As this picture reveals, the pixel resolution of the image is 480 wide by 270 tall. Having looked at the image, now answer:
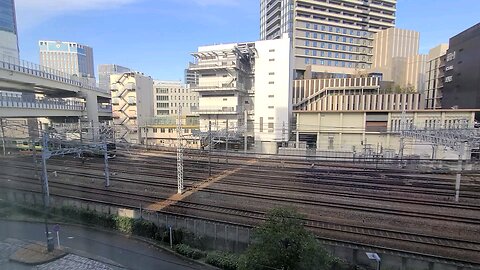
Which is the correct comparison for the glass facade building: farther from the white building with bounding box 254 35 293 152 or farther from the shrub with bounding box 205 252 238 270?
the white building with bounding box 254 35 293 152

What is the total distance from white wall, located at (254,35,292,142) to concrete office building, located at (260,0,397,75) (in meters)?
13.5

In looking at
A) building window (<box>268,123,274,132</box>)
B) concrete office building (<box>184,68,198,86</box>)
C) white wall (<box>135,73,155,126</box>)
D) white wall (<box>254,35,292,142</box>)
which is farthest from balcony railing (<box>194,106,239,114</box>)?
white wall (<box>135,73,155,126</box>)

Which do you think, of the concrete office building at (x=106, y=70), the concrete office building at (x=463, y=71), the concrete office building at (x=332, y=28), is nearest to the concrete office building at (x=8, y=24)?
the concrete office building at (x=106, y=70)

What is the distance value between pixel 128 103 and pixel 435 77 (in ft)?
110

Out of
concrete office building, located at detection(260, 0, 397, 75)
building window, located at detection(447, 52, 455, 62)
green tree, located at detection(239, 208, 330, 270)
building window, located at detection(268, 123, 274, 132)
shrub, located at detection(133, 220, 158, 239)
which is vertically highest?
concrete office building, located at detection(260, 0, 397, 75)

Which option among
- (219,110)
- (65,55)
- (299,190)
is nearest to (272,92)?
(219,110)

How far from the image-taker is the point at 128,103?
25.1 meters

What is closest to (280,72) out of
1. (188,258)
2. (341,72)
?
(188,258)

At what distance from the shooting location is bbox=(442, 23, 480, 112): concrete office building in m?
21.7

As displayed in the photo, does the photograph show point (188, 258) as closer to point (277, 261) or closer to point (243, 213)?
point (243, 213)

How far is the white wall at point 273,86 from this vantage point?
20114 millimetres

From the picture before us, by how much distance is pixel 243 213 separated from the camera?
782 cm

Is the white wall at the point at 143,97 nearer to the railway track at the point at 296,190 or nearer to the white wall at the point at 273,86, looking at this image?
the white wall at the point at 273,86

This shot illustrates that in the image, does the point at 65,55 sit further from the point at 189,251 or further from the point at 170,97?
the point at 170,97
